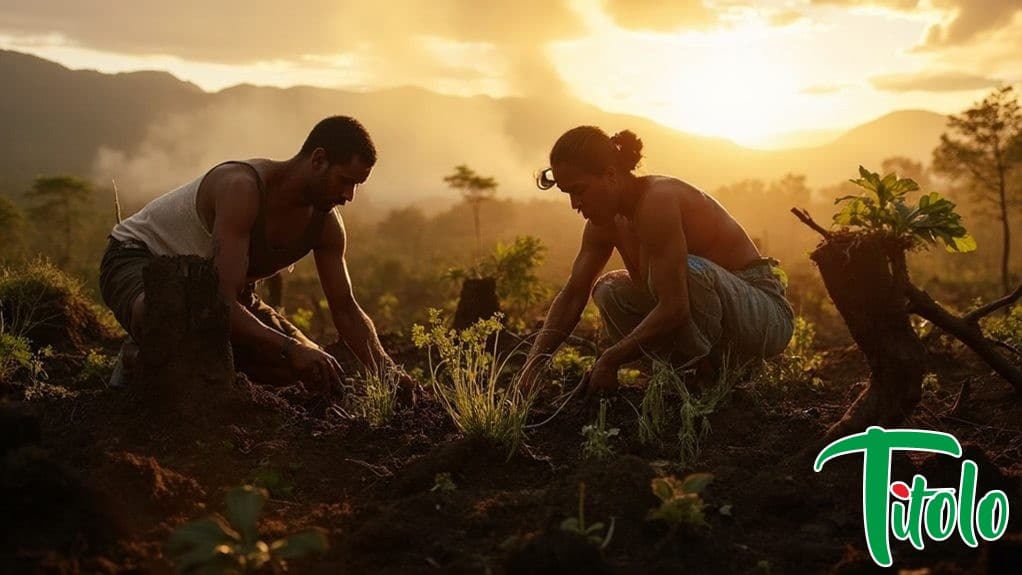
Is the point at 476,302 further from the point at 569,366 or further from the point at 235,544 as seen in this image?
the point at 235,544

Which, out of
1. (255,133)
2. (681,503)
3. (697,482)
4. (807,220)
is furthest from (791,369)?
(255,133)

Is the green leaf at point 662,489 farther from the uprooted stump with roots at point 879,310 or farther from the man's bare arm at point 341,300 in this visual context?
the man's bare arm at point 341,300

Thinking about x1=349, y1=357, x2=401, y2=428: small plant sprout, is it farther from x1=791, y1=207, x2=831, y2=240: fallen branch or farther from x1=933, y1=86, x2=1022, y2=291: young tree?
x1=933, y1=86, x2=1022, y2=291: young tree

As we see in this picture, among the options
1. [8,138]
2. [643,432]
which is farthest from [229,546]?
[8,138]

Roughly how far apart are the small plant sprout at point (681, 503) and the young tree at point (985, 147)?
12.3 metres

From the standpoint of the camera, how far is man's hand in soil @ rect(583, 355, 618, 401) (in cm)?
482

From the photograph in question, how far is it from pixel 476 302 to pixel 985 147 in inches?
389

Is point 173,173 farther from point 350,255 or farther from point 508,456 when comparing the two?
point 508,456

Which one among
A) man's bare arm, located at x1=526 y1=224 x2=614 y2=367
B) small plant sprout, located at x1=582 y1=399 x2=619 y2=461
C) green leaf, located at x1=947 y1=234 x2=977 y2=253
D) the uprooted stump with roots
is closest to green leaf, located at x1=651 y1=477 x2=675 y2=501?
small plant sprout, located at x1=582 y1=399 x2=619 y2=461

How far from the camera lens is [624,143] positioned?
529cm

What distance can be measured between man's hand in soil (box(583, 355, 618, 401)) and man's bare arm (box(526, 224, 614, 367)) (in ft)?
1.98

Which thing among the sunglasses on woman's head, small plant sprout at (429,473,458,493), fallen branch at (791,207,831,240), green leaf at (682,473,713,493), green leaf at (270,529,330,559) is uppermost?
the sunglasses on woman's head

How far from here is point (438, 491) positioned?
3.88 metres

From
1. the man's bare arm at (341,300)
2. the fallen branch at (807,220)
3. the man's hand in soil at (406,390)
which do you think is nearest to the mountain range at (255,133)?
the man's bare arm at (341,300)
